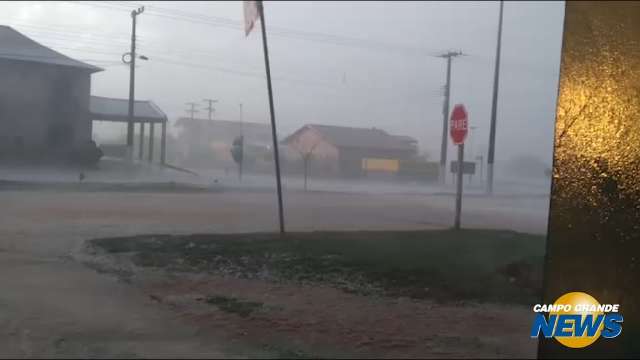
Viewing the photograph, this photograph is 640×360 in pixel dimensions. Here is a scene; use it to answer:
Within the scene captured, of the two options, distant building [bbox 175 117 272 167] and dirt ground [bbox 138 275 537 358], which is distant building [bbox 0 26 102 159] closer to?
distant building [bbox 175 117 272 167]

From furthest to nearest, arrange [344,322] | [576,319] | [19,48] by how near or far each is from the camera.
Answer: [19,48] → [344,322] → [576,319]

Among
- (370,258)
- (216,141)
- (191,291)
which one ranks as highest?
(216,141)

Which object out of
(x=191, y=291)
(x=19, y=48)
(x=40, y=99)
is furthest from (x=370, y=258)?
(x=19, y=48)

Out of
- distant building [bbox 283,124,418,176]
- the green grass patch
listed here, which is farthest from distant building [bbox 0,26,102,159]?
distant building [bbox 283,124,418,176]

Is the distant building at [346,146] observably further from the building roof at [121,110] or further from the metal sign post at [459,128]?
the building roof at [121,110]

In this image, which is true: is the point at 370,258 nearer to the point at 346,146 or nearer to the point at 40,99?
the point at 346,146

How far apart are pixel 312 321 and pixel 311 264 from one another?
1.11 metres

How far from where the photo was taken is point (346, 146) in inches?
166

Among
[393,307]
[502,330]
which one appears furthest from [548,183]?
[393,307]

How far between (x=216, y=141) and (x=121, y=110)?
2.15 ft

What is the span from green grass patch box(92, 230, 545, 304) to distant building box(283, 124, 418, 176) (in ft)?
1.98

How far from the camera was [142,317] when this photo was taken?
3.35 m

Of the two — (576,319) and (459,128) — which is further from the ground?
(459,128)

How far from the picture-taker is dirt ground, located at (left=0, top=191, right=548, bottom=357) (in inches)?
119
